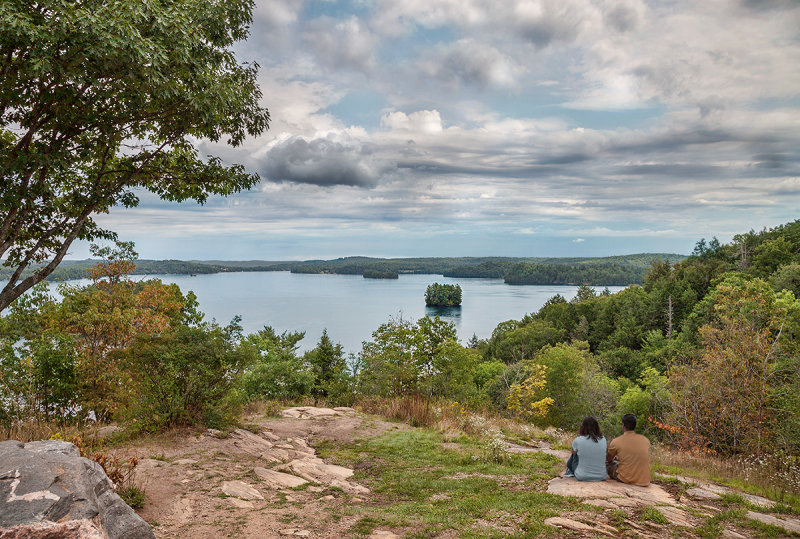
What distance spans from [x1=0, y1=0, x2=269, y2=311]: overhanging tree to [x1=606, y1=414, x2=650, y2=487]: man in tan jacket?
7.21m

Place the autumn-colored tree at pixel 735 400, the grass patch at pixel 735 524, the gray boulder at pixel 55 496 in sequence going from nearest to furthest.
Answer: the gray boulder at pixel 55 496, the grass patch at pixel 735 524, the autumn-colored tree at pixel 735 400

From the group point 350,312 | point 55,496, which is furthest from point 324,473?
point 350,312

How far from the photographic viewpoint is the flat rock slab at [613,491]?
5.56 metres

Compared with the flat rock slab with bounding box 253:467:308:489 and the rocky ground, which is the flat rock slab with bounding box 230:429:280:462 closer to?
the rocky ground

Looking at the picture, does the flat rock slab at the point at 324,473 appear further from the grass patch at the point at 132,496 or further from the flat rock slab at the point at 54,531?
the flat rock slab at the point at 54,531

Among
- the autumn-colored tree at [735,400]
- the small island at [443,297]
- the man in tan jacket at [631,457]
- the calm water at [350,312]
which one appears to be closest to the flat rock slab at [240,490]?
the man in tan jacket at [631,457]

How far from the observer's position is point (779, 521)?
201 inches

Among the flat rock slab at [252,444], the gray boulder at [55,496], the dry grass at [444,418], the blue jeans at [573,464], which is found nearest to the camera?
the gray boulder at [55,496]

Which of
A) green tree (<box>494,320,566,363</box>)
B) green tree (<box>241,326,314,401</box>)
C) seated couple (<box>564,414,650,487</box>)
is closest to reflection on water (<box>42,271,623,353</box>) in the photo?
green tree (<box>494,320,566,363</box>)

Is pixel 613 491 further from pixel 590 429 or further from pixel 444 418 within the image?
pixel 444 418

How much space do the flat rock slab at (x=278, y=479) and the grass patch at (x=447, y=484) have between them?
3.55ft

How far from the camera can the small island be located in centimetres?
10794

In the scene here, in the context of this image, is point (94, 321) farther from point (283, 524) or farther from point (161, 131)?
point (283, 524)

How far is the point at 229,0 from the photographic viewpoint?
21.8ft
